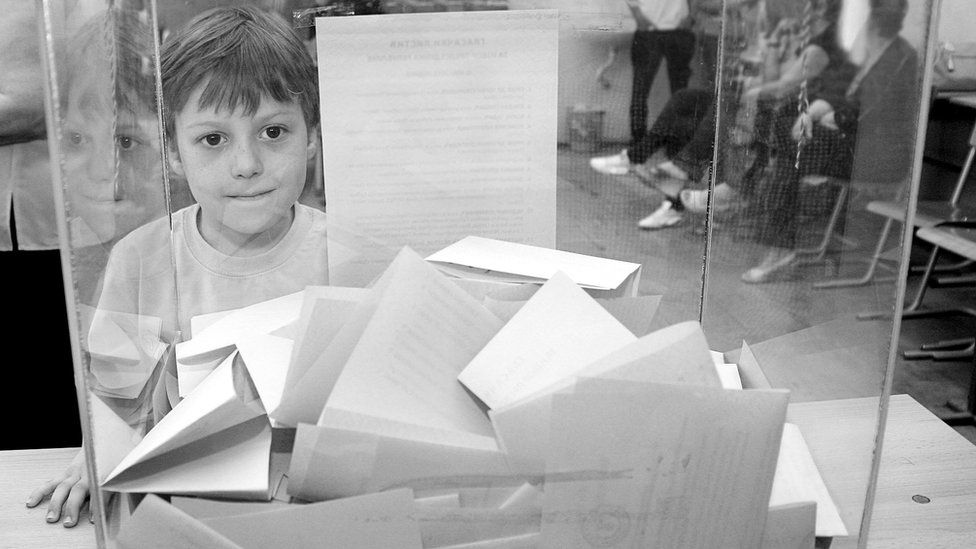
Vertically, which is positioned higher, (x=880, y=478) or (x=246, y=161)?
(x=246, y=161)

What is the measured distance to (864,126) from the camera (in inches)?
25.2

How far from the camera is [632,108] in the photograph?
817 mm

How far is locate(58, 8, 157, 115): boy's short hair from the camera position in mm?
659

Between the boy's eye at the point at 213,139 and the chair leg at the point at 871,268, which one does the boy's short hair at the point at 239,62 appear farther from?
the chair leg at the point at 871,268

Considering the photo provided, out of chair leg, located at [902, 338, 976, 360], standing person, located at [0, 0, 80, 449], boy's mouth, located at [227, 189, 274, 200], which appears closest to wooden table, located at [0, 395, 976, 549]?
boy's mouth, located at [227, 189, 274, 200]

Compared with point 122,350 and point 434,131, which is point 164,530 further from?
point 434,131

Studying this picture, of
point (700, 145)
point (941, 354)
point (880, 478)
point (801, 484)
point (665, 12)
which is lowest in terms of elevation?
point (941, 354)

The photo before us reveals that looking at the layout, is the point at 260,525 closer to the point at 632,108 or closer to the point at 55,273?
the point at 632,108

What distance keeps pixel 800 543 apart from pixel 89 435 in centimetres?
48

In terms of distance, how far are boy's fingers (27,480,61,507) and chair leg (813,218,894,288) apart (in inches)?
29.8

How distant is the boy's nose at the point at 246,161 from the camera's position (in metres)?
0.79

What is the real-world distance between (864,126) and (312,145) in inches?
18.9

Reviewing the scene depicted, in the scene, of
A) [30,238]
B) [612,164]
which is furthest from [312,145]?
[30,238]

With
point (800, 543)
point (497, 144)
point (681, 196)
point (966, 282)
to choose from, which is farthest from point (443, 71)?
point (966, 282)
